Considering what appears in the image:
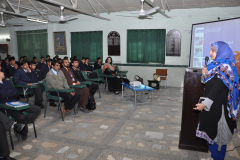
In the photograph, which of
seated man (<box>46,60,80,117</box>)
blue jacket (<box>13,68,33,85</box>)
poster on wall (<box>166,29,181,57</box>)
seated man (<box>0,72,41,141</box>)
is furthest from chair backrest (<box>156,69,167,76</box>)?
seated man (<box>0,72,41,141</box>)

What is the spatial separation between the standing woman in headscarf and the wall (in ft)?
18.7

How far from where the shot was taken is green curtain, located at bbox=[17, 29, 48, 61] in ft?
31.2

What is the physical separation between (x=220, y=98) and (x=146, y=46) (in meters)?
6.07

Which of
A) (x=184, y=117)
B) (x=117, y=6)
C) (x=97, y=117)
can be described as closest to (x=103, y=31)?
(x=117, y=6)

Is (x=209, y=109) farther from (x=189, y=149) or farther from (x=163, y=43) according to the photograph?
(x=163, y=43)

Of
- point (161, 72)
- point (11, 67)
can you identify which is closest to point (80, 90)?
point (11, 67)

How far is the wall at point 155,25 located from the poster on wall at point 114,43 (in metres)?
Answer: 0.16

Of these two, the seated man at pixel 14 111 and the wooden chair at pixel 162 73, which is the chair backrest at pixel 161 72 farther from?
the seated man at pixel 14 111

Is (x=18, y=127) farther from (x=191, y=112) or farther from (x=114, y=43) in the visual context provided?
(x=114, y=43)

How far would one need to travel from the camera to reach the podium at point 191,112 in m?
2.46

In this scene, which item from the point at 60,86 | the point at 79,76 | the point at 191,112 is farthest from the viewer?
the point at 79,76

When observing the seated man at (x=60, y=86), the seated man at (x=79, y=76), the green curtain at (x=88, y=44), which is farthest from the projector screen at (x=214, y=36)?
the green curtain at (x=88, y=44)

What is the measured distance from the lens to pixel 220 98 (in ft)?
6.31

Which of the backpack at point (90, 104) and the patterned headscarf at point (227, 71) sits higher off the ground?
the patterned headscarf at point (227, 71)
